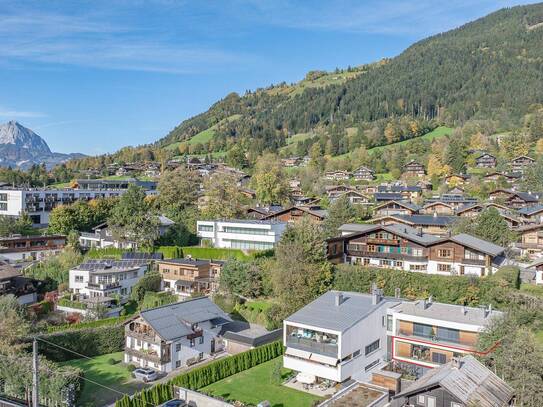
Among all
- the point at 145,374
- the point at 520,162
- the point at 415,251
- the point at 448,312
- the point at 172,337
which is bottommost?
the point at 145,374

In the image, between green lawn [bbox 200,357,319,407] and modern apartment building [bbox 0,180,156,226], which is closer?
green lawn [bbox 200,357,319,407]

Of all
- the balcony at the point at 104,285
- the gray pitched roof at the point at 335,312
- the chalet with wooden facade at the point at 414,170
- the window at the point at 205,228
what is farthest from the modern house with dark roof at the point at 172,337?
the chalet with wooden facade at the point at 414,170

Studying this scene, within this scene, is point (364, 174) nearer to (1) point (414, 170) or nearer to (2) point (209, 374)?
(1) point (414, 170)

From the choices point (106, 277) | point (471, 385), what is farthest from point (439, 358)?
point (106, 277)

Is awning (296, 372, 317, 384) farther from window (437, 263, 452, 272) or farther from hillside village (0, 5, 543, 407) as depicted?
window (437, 263, 452, 272)

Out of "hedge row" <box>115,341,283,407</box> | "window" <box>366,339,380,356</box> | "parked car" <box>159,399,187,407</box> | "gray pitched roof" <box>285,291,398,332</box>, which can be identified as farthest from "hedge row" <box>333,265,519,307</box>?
"parked car" <box>159,399,187,407</box>
